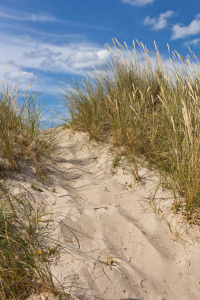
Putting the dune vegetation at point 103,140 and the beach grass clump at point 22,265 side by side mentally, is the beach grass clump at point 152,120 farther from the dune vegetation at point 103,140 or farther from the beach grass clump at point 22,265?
the beach grass clump at point 22,265

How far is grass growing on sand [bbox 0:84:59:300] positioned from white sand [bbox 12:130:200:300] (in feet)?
0.44

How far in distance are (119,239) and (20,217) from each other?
86 cm

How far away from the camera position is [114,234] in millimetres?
2027

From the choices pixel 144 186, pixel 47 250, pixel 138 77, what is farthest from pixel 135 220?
pixel 138 77

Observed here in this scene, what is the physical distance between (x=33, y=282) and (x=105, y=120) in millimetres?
2720

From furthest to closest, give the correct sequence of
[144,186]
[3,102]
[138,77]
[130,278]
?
[138,77] < [3,102] < [144,186] < [130,278]

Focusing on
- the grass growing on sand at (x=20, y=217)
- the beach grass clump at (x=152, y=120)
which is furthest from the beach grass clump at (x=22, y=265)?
the beach grass clump at (x=152, y=120)

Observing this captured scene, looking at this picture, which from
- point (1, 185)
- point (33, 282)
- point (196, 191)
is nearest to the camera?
point (33, 282)

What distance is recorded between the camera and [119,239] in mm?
1990

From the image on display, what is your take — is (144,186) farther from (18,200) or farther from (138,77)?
(138,77)

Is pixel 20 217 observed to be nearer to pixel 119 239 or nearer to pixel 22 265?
pixel 22 265

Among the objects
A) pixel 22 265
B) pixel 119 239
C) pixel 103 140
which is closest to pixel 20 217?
pixel 22 265

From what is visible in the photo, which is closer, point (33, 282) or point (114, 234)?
point (33, 282)

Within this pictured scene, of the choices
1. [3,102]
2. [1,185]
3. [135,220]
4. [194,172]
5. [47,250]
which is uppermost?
[3,102]
